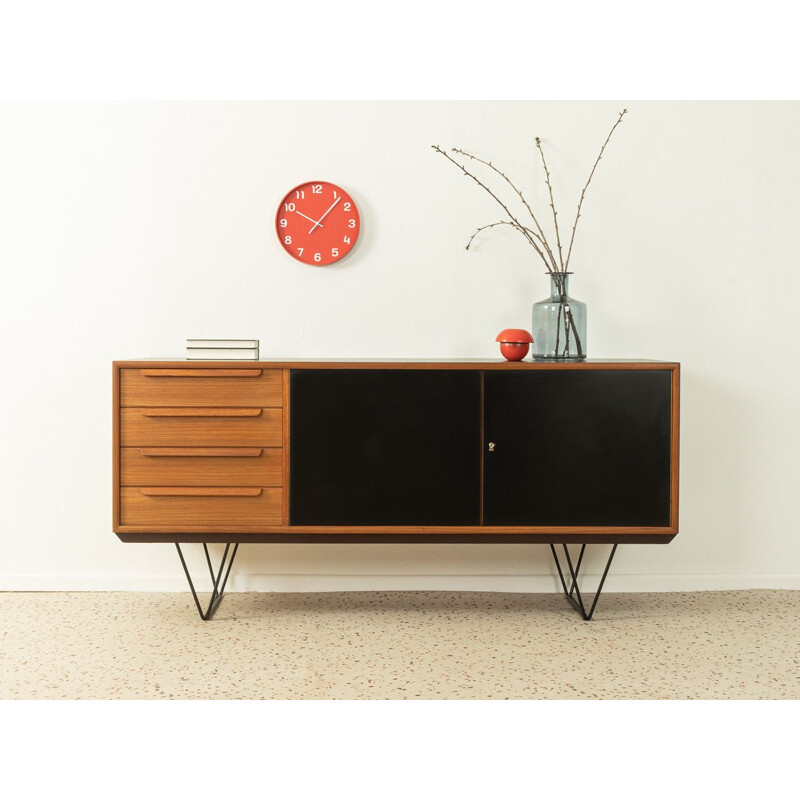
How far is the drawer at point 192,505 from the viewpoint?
2.89 m

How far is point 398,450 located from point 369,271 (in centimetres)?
86

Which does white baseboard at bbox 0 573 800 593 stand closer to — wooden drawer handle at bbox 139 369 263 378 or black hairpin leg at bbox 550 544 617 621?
black hairpin leg at bbox 550 544 617 621

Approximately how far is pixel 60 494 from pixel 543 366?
207 centimetres

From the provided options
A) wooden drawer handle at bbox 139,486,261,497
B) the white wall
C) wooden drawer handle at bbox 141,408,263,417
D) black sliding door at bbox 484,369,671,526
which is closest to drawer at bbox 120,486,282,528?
wooden drawer handle at bbox 139,486,261,497

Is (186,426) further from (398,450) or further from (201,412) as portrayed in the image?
(398,450)

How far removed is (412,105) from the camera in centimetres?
333

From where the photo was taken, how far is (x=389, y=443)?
9.50ft

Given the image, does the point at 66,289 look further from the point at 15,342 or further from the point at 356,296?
the point at 356,296

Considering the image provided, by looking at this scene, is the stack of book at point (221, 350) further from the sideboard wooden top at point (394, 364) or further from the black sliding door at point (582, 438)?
the black sliding door at point (582, 438)

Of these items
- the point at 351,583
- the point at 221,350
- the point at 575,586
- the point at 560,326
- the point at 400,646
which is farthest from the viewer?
the point at 351,583

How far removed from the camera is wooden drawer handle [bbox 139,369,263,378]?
113 inches

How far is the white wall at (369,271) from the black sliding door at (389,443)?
0.49 metres

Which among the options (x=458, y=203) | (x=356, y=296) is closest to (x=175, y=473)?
(x=356, y=296)

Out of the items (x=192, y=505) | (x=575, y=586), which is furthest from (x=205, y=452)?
(x=575, y=586)
